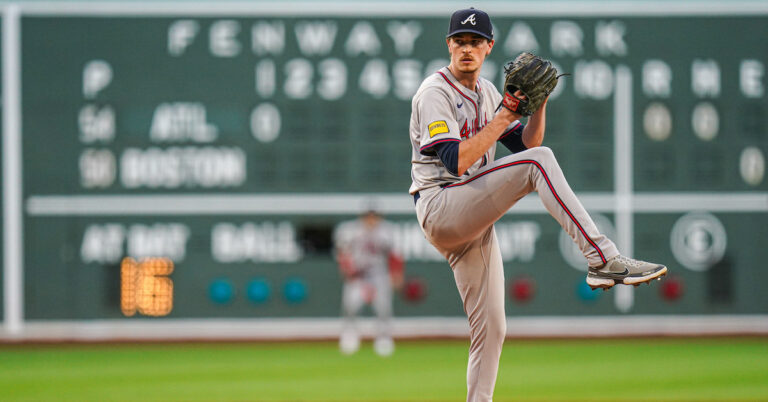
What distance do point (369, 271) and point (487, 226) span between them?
6472 mm

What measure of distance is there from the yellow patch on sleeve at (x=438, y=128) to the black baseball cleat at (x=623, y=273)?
0.88 metres

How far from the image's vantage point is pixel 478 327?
4.39 metres

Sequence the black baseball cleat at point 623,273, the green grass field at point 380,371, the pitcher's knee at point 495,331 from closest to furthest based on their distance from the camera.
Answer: the black baseball cleat at point 623,273 → the pitcher's knee at point 495,331 → the green grass field at point 380,371

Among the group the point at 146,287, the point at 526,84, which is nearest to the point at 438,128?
the point at 526,84

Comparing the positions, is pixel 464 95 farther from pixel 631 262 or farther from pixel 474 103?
pixel 631 262

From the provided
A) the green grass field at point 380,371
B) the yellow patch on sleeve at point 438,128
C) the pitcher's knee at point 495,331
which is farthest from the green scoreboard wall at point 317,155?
the yellow patch on sleeve at point 438,128

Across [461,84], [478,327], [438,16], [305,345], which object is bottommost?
[305,345]

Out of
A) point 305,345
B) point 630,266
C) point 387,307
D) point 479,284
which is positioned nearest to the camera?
point 630,266

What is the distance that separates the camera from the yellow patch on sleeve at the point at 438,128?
4.11 metres

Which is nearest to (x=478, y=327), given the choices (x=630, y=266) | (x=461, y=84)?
(x=630, y=266)

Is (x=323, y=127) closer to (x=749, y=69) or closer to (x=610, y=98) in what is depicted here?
(x=610, y=98)

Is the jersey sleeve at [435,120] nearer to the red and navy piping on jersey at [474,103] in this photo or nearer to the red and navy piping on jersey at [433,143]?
the red and navy piping on jersey at [433,143]

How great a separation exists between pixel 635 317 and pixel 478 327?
7.65 metres

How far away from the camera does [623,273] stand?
3.83m
